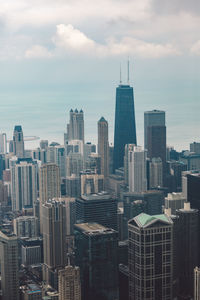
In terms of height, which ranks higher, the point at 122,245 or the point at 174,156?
the point at 174,156

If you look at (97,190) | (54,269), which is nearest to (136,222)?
(54,269)

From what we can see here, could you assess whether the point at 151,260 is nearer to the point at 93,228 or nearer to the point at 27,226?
the point at 93,228

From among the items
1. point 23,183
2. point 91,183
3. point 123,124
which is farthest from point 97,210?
point 123,124

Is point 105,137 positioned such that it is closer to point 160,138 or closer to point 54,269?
point 160,138

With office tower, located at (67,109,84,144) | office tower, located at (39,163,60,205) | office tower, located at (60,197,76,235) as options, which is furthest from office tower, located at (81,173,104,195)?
office tower, located at (67,109,84,144)

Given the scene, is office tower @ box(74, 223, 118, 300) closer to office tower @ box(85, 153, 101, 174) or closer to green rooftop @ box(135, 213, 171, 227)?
green rooftop @ box(135, 213, 171, 227)
